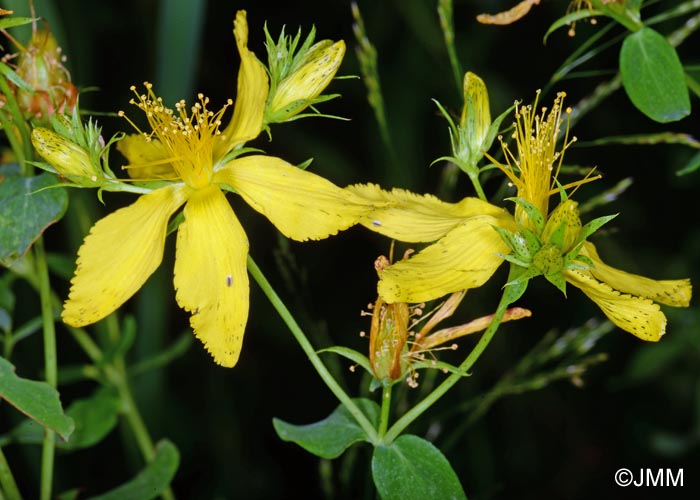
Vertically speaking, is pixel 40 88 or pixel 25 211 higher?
pixel 40 88

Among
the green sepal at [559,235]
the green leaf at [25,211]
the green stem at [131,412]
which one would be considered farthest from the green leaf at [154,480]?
the green sepal at [559,235]

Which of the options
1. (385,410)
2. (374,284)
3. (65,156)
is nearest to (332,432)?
(385,410)

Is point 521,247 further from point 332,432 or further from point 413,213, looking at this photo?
point 332,432

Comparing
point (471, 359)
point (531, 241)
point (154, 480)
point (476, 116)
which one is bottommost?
point (154, 480)

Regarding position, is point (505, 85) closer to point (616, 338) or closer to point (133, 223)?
point (616, 338)

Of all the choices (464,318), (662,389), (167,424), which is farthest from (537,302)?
(167,424)

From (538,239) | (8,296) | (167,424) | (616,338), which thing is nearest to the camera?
(538,239)
